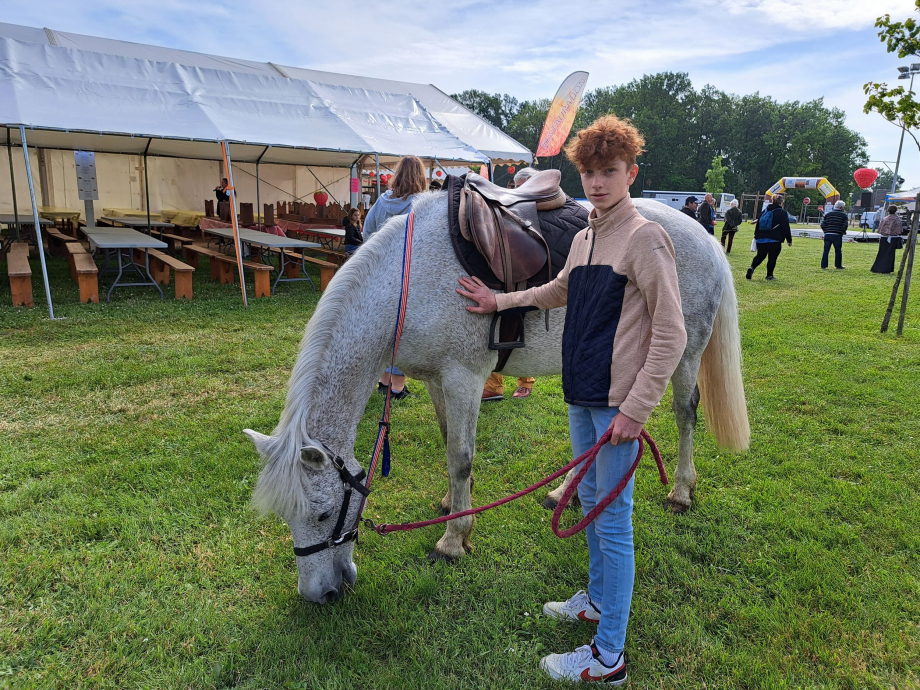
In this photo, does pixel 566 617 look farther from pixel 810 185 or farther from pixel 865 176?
pixel 810 185

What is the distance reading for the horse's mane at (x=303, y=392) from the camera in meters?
1.88

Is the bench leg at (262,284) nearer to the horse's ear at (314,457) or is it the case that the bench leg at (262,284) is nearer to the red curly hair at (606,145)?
the horse's ear at (314,457)

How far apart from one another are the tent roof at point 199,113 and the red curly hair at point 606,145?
7.13 meters

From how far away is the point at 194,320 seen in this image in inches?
271

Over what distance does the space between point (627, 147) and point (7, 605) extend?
299 centimetres

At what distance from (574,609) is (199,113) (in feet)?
27.7

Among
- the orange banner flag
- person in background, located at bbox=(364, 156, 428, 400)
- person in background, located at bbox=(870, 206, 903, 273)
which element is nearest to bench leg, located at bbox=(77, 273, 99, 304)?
person in background, located at bbox=(364, 156, 428, 400)

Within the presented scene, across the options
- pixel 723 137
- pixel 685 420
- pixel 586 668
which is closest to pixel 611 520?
pixel 586 668

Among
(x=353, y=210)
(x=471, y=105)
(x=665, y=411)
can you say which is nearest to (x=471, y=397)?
(x=665, y=411)

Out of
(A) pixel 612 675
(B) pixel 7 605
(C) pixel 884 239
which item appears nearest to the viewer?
(A) pixel 612 675

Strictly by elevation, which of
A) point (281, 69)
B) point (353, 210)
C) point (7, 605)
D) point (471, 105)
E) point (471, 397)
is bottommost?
point (7, 605)

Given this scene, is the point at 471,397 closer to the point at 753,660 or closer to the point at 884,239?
the point at 753,660

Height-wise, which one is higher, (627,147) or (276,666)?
(627,147)

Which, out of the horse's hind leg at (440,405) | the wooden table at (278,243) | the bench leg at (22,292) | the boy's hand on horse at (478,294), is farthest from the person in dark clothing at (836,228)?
the bench leg at (22,292)
